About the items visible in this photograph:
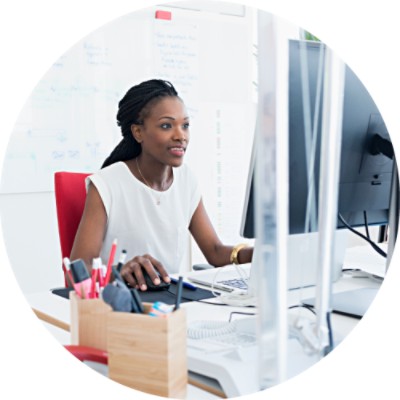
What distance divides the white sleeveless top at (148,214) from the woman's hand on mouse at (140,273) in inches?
16.1

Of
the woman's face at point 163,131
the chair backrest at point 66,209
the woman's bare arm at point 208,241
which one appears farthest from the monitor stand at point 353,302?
the woman's face at point 163,131

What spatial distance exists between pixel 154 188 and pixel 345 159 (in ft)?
2.57

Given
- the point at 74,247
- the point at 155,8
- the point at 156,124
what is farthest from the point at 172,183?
the point at 155,8

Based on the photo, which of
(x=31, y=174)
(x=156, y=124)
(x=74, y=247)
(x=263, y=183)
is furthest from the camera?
(x=31, y=174)

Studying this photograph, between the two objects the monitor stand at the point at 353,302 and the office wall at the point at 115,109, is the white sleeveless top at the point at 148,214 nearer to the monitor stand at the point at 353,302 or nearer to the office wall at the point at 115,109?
the office wall at the point at 115,109

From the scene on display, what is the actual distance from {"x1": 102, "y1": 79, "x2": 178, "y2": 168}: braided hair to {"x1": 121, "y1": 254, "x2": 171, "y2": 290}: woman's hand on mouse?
2.08 feet

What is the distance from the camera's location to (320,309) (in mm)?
610

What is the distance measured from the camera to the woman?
1524 millimetres

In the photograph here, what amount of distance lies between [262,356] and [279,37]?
11.9 inches

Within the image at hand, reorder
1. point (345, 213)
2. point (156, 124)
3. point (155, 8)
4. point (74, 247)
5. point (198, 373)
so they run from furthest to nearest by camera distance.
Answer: point (155, 8)
point (156, 124)
point (74, 247)
point (345, 213)
point (198, 373)

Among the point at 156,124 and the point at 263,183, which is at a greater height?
the point at 156,124

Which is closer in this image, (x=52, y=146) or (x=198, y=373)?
(x=198, y=373)

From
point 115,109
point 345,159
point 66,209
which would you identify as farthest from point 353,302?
point 115,109

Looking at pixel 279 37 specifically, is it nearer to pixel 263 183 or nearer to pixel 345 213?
pixel 263 183
